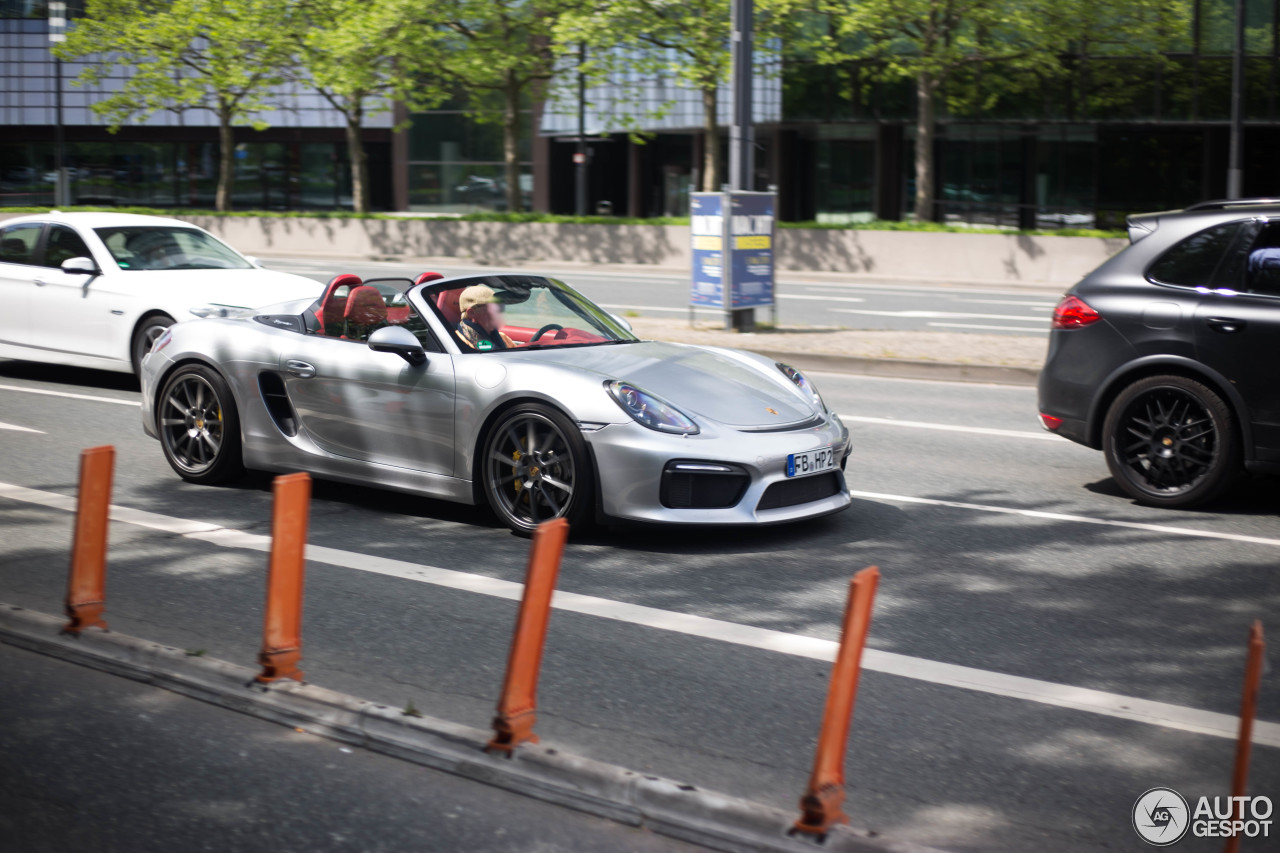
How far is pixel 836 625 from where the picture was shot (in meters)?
5.39

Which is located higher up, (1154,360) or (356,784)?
(1154,360)

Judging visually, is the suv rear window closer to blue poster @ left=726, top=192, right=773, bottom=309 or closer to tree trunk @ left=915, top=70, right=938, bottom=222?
blue poster @ left=726, top=192, right=773, bottom=309

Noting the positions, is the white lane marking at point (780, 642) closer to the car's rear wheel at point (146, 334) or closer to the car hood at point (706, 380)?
the car hood at point (706, 380)

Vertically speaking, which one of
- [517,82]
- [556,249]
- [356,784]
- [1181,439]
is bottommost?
[356,784]

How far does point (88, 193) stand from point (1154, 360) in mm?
57499

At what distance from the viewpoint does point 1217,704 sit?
179 inches

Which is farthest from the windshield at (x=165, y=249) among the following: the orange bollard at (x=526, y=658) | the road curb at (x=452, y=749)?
the orange bollard at (x=526, y=658)

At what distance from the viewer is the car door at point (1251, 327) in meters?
7.06

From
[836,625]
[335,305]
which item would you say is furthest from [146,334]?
[836,625]

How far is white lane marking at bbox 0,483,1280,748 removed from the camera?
14.5 ft

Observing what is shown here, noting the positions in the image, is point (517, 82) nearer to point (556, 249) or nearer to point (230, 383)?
point (556, 249)

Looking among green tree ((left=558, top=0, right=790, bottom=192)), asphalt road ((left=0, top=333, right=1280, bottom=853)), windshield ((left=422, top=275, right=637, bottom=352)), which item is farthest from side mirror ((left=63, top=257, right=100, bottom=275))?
green tree ((left=558, top=0, right=790, bottom=192))

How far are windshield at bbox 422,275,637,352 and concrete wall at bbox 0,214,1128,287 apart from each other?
2013cm

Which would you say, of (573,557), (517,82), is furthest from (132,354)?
(517,82)
